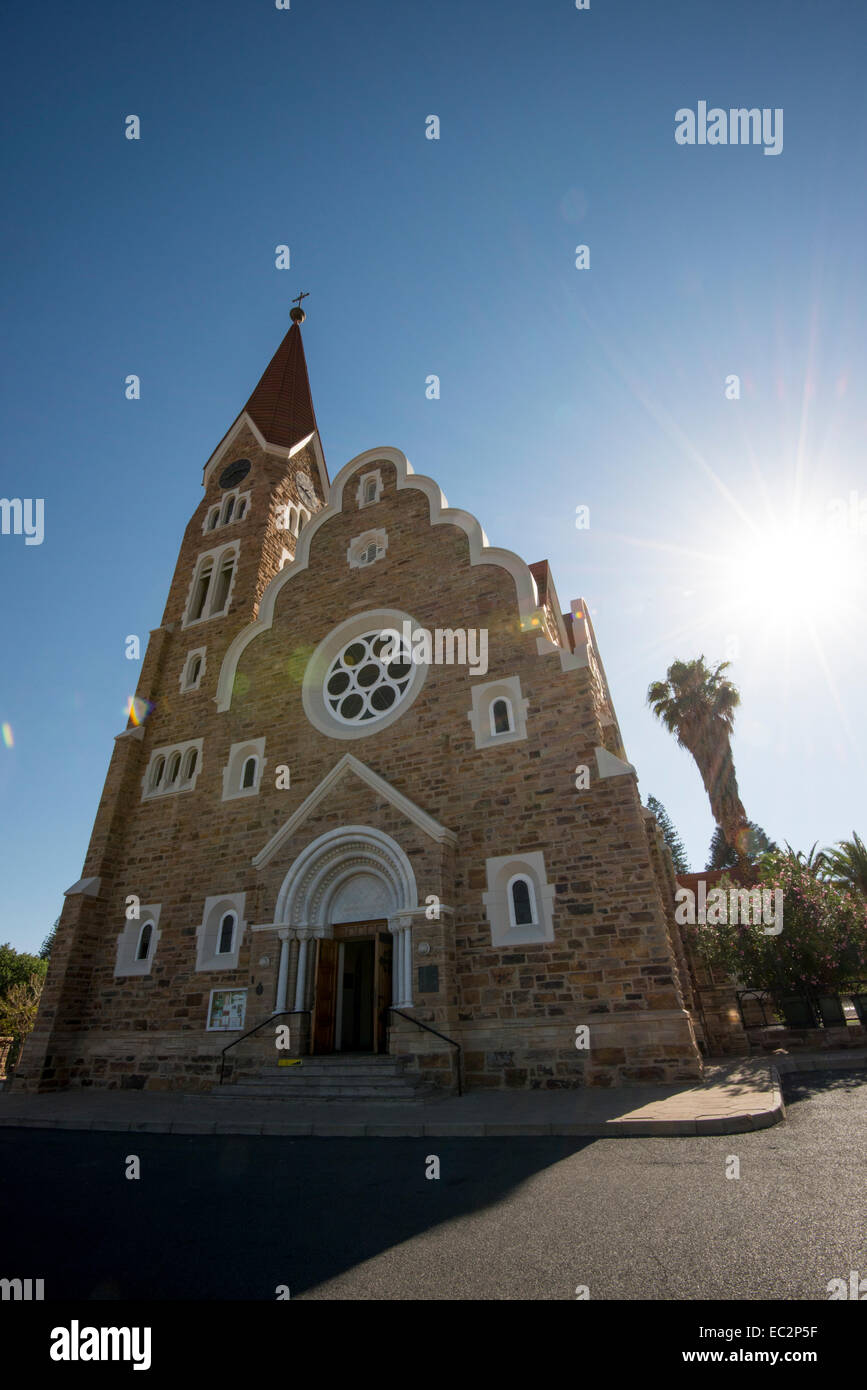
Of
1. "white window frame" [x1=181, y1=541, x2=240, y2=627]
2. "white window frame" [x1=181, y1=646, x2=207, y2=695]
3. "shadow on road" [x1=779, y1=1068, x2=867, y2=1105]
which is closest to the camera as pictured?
"shadow on road" [x1=779, y1=1068, x2=867, y2=1105]

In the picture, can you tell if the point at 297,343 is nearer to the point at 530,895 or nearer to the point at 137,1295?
the point at 530,895

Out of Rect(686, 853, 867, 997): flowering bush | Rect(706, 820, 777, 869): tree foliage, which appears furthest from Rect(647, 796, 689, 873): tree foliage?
Rect(686, 853, 867, 997): flowering bush

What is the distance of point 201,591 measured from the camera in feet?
75.0

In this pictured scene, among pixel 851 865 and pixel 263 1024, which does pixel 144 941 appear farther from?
pixel 851 865

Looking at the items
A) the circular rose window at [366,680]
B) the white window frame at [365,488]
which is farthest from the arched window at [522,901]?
the white window frame at [365,488]

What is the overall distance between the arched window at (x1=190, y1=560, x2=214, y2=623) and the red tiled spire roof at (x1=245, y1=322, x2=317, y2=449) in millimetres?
6202

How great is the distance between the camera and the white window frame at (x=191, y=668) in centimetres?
1989

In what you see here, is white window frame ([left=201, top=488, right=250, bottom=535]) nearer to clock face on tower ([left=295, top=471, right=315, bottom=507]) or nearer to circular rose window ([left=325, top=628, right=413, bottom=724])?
clock face on tower ([left=295, top=471, right=315, bottom=507])

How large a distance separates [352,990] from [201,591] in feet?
49.2

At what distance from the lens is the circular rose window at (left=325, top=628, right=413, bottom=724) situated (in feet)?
49.9

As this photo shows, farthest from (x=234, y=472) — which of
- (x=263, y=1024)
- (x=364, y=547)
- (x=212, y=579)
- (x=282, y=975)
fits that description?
(x=263, y=1024)
